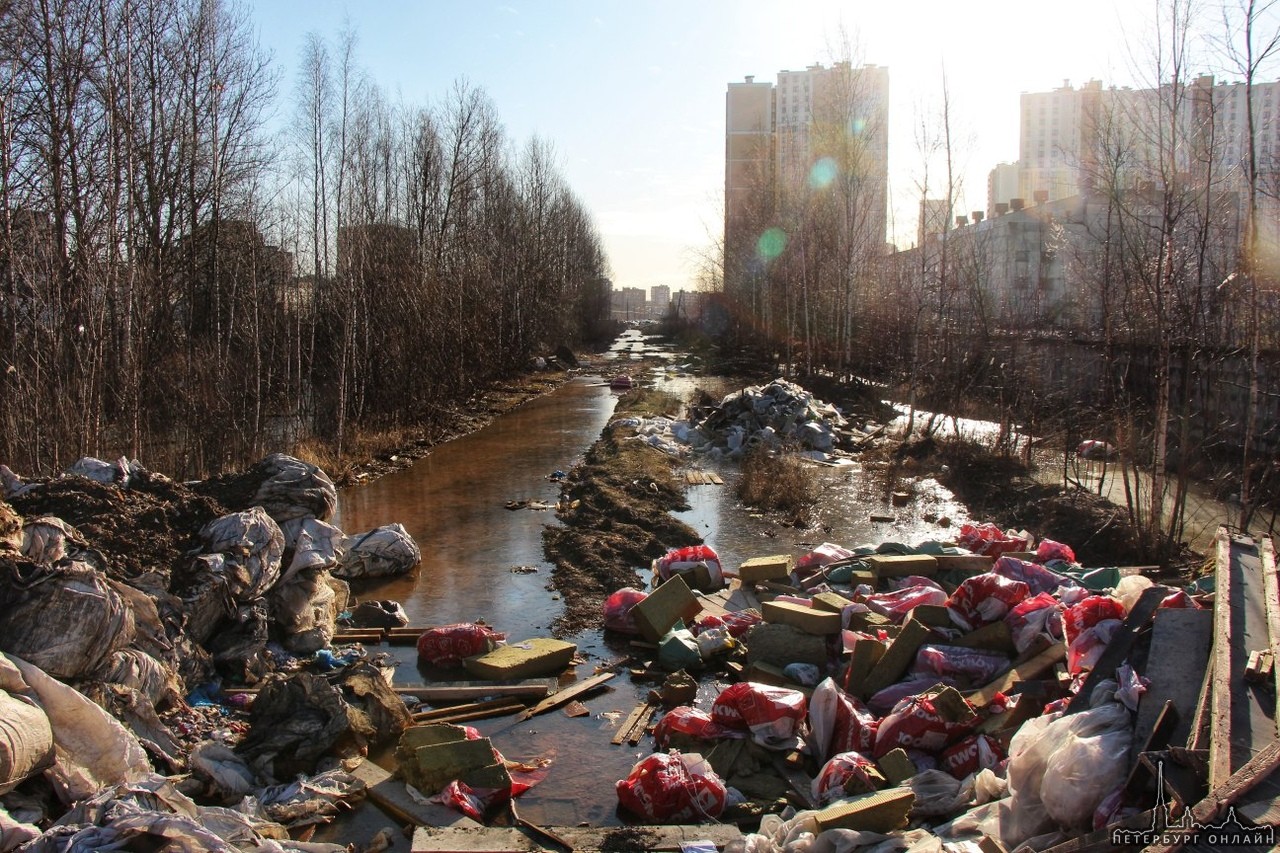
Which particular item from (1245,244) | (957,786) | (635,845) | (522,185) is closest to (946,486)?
(1245,244)

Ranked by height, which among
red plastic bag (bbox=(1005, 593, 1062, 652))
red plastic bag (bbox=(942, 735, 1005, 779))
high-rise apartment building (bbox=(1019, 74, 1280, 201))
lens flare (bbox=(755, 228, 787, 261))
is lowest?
red plastic bag (bbox=(942, 735, 1005, 779))

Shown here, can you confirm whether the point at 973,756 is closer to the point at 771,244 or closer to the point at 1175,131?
the point at 1175,131

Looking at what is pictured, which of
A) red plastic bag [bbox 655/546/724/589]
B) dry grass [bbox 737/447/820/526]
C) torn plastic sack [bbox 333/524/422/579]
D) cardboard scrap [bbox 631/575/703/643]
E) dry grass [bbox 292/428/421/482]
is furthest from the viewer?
dry grass [bbox 292/428/421/482]

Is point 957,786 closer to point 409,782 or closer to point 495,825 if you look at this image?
point 495,825

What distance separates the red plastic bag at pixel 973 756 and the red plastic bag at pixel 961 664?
31.0 inches

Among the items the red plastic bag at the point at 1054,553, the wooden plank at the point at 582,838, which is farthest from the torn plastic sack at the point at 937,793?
the red plastic bag at the point at 1054,553

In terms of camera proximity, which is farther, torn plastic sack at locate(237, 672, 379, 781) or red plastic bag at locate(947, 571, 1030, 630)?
red plastic bag at locate(947, 571, 1030, 630)

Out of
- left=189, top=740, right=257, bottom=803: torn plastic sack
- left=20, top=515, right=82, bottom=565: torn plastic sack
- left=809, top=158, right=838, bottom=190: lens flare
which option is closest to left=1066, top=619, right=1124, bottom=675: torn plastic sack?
left=189, top=740, right=257, bottom=803: torn plastic sack

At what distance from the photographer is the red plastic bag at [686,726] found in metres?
4.94

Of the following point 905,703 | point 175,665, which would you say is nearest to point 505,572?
point 175,665

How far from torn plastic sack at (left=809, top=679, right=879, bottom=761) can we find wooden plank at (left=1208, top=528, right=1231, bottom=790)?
5.59ft

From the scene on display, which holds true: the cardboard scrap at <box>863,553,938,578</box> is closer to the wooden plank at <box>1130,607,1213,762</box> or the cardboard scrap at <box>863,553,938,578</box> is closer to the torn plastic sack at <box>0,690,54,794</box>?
the wooden plank at <box>1130,607,1213,762</box>

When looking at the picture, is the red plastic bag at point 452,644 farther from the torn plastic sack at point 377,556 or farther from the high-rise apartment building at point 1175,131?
the high-rise apartment building at point 1175,131

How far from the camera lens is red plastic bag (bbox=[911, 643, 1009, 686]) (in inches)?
207
